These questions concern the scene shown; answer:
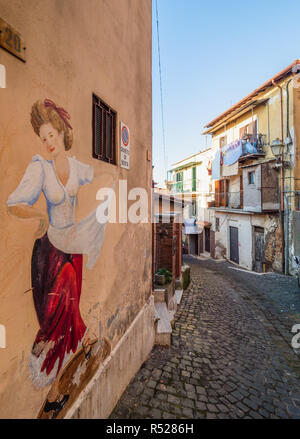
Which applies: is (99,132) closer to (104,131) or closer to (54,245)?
(104,131)

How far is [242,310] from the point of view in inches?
295

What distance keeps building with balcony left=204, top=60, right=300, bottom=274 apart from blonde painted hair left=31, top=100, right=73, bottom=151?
12.9m

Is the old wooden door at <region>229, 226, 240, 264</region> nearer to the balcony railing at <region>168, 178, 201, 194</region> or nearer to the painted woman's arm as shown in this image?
the balcony railing at <region>168, 178, 201, 194</region>

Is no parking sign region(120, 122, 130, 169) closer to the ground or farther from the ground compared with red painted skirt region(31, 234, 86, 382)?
farther from the ground

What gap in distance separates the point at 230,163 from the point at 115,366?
16.8 meters

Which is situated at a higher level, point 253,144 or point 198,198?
point 253,144

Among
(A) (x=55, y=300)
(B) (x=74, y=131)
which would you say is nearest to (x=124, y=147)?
(B) (x=74, y=131)

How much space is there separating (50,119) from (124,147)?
1961 millimetres

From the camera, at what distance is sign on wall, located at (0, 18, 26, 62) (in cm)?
150

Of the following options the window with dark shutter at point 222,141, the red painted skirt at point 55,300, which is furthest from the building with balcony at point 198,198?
the red painted skirt at point 55,300

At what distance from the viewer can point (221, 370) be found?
4.48m

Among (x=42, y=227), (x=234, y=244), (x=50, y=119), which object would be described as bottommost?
(x=234, y=244)

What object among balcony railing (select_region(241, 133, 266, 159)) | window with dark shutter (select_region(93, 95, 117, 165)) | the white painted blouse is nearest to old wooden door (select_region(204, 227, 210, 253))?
balcony railing (select_region(241, 133, 266, 159))
